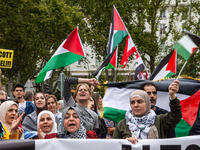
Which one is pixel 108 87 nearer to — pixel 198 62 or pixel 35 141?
pixel 35 141

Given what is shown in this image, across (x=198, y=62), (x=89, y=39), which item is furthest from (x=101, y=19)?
(x=198, y=62)

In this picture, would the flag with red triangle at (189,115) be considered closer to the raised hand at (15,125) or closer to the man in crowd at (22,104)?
the raised hand at (15,125)

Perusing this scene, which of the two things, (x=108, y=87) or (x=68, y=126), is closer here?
(x=68, y=126)

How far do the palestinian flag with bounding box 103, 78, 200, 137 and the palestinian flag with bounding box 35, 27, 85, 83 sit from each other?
7.54ft

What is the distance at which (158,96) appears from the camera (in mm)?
4785

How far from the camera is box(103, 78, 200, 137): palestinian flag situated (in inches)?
173

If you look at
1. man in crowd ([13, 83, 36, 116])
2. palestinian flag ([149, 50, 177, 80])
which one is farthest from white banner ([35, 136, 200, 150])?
man in crowd ([13, 83, 36, 116])

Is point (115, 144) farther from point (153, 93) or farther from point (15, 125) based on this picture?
point (15, 125)

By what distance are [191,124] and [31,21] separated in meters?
19.7

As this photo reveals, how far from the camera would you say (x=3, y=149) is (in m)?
3.31

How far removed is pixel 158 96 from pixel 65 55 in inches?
115

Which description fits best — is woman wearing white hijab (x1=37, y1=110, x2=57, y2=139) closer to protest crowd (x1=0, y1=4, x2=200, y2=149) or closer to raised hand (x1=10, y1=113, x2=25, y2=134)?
protest crowd (x1=0, y1=4, x2=200, y2=149)

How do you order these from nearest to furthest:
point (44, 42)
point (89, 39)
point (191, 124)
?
point (191, 124)
point (44, 42)
point (89, 39)

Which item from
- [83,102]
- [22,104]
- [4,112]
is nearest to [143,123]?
[83,102]
